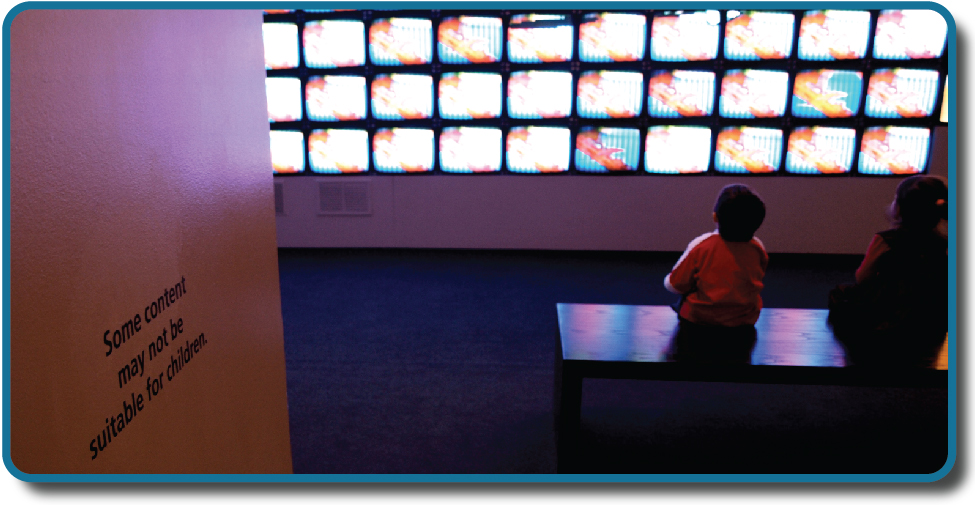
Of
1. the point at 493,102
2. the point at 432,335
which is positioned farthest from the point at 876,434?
the point at 493,102

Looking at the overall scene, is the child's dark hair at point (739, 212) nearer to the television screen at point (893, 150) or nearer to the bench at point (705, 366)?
the bench at point (705, 366)

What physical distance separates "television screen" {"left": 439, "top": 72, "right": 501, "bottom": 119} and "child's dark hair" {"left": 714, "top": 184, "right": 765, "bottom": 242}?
2.63 meters

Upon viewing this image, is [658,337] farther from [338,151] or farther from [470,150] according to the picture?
[338,151]

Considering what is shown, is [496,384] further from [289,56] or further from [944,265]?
[289,56]

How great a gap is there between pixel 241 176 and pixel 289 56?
3.38m

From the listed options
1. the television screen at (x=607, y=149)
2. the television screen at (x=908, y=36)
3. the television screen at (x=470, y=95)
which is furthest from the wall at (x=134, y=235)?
the television screen at (x=908, y=36)

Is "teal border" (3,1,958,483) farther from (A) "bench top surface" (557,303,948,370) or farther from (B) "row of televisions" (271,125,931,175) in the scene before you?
(B) "row of televisions" (271,125,931,175)

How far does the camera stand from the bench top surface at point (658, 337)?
169cm

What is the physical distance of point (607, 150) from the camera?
13.9 ft

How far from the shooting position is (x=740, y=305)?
1.82 metres

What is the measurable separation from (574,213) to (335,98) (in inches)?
75.2

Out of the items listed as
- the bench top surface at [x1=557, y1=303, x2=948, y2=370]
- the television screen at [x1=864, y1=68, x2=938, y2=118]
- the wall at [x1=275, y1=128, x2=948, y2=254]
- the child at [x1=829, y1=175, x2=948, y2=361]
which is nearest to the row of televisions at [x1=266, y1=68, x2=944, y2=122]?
the television screen at [x1=864, y1=68, x2=938, y2=118]

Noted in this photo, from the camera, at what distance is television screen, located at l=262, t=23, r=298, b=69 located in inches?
164

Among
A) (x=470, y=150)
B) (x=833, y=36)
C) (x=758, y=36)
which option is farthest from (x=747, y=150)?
(x=470, y=150)
